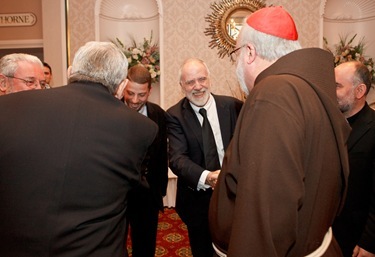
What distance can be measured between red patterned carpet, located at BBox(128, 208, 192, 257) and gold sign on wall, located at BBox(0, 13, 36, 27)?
13.4ft

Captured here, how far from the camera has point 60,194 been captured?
51.0 inches

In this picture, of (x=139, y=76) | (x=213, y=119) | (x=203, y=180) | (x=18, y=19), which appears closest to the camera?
(x=203, y=180)

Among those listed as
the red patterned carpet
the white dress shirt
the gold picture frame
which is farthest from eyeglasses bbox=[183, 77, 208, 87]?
the gold picture frame

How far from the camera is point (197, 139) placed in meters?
2.39

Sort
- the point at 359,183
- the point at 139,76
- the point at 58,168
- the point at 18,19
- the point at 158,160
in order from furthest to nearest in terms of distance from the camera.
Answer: the point at 18,19 < the point at 158,160 < the point at 139,76 < the point at 359,183 < the point at 58,168

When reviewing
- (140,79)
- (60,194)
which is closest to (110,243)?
(60,194)

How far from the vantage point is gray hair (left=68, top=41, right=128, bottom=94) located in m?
1.43


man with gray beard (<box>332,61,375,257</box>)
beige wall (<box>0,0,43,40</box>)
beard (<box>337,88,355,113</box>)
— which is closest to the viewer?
man with gray beard (<box>332,61,375,257</box>)

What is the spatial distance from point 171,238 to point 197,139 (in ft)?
6.53

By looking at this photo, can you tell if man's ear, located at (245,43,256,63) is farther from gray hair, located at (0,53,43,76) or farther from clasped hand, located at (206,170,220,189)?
gray hair, located at (0,53,43,76)

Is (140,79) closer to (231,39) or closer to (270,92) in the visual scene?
(270,92)

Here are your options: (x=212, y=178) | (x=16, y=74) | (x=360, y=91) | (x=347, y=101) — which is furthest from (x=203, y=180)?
(x=16, y=74)

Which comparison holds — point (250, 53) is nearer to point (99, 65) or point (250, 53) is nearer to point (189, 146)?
point (99, 65)

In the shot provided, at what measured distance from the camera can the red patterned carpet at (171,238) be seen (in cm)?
359
